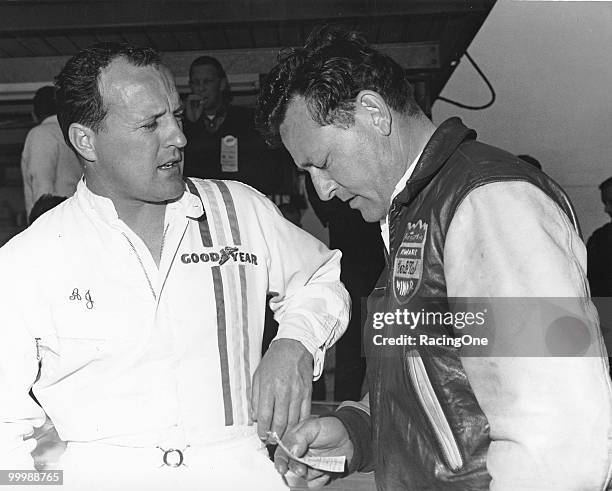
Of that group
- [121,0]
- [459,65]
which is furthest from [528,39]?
[121,0]

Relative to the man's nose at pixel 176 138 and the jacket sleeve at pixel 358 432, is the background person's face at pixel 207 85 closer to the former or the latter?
the man's nose at pixel 176 138

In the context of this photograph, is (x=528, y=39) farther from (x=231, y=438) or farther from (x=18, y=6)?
(x=231, y=438)

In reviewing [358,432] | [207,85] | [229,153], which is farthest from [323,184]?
[207,85]

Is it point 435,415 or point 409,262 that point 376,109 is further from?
point 435,415

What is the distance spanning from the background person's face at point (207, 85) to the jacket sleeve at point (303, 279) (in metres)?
1.21

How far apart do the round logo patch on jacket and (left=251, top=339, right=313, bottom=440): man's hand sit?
1.03ft

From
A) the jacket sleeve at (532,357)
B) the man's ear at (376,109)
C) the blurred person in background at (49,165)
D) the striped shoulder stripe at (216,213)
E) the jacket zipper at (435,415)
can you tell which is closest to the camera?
the jacket sleeve at (532,357)

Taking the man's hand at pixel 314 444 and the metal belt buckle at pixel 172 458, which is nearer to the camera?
the man's hand at pixel 314 444

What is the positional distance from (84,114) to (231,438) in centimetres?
62

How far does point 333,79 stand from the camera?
3.25 ft

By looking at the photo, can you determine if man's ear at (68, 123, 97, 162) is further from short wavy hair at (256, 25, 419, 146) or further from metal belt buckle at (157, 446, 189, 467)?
metal belt buckle at (157, 446, 189, 467)

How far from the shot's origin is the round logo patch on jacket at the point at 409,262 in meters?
0.82

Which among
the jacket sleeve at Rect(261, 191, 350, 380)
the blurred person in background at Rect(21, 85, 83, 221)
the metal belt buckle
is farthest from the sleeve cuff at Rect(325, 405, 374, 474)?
the blurred person in background at Rect(21, 85, 83, 221)

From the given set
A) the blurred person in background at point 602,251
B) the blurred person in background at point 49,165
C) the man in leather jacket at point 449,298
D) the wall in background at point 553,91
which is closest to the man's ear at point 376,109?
the man in leather jacket at point 449,298
